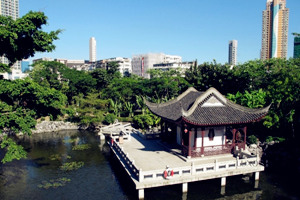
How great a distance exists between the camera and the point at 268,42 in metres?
149

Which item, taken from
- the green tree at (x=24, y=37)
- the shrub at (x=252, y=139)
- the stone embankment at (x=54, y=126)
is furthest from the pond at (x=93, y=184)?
the stone embankment at (x=54, y=126)

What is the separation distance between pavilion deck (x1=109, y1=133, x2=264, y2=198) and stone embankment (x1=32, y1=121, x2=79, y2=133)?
2081cm

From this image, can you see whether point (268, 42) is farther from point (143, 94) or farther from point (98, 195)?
point (98, 195)

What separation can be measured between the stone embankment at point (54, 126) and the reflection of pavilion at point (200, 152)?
20.8 meters

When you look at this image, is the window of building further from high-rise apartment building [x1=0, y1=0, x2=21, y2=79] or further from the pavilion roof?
high-rise apartment building [x1=0, y1=0, x2=21, y2=79]

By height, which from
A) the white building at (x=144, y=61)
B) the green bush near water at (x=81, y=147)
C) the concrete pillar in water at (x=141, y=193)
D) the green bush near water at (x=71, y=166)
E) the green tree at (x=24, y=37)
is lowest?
the green bush near water at (x=71, y=166)

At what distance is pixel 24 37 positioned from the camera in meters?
19.7

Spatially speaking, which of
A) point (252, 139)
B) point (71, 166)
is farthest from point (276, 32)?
point (71, 166)

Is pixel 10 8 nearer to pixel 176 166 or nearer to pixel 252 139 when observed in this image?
pixel 252 139

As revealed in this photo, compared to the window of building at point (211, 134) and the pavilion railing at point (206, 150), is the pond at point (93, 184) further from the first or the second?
the window of building at point (211, 134)

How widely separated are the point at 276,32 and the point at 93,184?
156 metres

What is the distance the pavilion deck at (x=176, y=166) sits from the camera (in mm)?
16766

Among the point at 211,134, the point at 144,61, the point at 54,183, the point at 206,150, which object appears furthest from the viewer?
the point at 144,61

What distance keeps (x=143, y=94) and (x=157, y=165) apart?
2881 centimetres
